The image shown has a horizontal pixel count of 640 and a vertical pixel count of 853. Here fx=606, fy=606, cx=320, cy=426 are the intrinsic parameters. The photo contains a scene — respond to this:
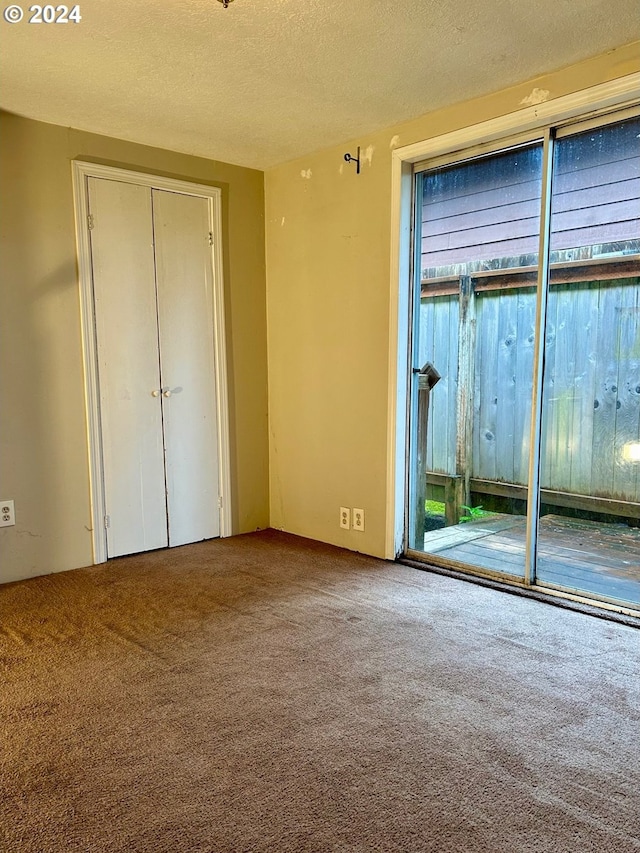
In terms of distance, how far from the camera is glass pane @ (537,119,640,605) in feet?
8.52

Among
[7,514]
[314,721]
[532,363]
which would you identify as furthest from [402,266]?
[7,514]

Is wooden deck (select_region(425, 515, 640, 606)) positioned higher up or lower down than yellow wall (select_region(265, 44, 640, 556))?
lower down

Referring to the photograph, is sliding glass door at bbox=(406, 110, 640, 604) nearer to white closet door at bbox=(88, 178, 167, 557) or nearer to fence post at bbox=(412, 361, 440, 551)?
fence post at bbox=(412, 361, 440, 551)

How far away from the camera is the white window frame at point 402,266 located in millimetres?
2873

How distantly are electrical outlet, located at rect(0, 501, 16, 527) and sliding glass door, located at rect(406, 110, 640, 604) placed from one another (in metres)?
2.13

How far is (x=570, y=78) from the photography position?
2566 mm

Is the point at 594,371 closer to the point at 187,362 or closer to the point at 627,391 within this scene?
the point at 627,391

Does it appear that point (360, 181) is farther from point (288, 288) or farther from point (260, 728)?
point (260, 728)

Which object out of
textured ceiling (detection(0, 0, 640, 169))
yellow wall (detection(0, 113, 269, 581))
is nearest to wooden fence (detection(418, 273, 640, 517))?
textured ceiling (detection(0, 0, 640, 169))

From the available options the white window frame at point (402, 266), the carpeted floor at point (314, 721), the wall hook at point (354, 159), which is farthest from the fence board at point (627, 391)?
the wall hook at point (354, 159)

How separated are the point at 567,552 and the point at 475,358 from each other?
3.48ft

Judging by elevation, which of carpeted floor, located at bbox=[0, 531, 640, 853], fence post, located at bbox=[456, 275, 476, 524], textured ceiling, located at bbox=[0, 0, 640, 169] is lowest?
carpeted floor, located at bbox=[0, 531, 640, 853]

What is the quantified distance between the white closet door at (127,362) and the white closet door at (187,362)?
0.22 ft

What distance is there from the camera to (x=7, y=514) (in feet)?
10.2
